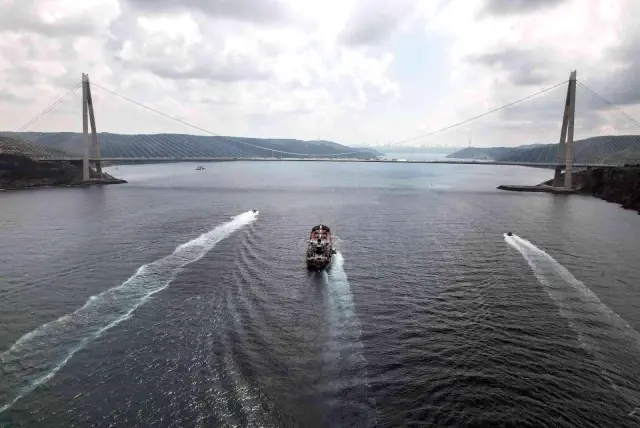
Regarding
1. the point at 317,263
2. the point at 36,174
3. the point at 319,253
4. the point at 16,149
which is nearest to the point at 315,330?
the point at 317,263

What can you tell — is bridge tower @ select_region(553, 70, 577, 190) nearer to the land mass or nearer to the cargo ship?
the land mass

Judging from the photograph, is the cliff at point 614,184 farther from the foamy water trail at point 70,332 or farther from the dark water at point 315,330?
the foamy water trail at point 70,332

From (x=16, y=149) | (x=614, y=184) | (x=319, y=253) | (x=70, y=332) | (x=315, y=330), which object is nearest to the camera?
(x=70, y=332)

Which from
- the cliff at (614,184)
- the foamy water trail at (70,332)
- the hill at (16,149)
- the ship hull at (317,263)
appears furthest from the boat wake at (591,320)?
the hill at (16,149)

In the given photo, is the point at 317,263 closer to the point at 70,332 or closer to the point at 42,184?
the point at 70,332

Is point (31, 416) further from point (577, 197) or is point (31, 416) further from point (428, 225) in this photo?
point (577, 197)

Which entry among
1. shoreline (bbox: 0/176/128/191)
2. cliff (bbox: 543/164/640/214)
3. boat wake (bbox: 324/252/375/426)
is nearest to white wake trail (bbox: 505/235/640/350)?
boat wake (bbox: 324/252/375/426)
